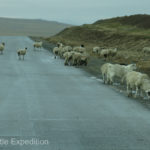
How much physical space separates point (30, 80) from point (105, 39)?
176 feet

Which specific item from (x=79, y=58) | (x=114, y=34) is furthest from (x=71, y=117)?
(x=114, y=34)

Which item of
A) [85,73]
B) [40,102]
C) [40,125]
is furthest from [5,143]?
[85,73]

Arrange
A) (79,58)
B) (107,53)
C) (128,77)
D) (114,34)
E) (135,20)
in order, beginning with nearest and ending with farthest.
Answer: (128,77) → (79,58) → (107,53) → (114,34) → (135,20)

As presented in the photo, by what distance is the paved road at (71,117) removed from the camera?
8.43 meters

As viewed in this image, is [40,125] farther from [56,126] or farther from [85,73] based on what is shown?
[85,73]

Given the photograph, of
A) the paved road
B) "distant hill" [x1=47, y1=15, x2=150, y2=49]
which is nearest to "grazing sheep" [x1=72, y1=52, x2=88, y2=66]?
the paved road

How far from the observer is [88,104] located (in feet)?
41.8

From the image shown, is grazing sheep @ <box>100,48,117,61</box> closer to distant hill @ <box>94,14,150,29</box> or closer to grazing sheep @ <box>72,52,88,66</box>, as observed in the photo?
grazing sheep @ <box>72,52,88,66</box>

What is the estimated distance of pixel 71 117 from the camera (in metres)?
10.7

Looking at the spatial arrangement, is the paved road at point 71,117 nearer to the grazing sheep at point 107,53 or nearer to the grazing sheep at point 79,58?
the grazing sheep at point 79,58

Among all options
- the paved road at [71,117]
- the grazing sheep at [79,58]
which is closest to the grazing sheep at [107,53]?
the grazing sheep at [79,58]

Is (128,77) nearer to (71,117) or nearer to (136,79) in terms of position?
(136,79)

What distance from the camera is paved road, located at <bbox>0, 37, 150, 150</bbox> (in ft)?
27.7

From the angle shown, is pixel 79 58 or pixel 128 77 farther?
pixel 79 58
